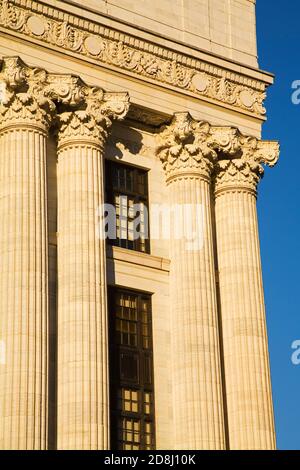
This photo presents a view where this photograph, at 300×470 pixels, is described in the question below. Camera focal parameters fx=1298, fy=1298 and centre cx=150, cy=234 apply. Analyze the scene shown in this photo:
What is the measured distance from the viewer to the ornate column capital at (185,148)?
170ft

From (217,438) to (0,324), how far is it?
9.54m

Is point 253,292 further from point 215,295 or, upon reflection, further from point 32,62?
point 32,62

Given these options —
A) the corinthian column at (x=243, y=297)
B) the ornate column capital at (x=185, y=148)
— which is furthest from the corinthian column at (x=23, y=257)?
the corinthian column at (x=243, y=297)

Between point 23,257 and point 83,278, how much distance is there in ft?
8.13

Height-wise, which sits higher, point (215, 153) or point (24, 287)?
point (215, 153)

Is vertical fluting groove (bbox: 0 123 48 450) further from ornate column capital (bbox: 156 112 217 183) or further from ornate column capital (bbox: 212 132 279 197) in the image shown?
ornate column capital (bbox: 212 132 279 197)

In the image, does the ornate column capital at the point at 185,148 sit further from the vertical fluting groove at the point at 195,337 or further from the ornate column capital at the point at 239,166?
the ornate column capital at the point at 239,166

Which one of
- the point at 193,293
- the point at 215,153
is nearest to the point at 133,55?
the point at 215,153

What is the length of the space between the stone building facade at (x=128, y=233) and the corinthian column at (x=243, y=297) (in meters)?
0.06

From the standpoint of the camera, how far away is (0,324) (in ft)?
146

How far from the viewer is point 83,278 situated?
4650cm

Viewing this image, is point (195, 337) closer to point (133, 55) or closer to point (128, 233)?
point (128, 233)

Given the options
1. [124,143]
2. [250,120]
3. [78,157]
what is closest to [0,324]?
[78,157]

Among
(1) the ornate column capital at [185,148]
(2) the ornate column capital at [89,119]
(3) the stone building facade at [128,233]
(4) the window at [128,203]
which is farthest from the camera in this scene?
(1) the ornate column capital at [185,148]
